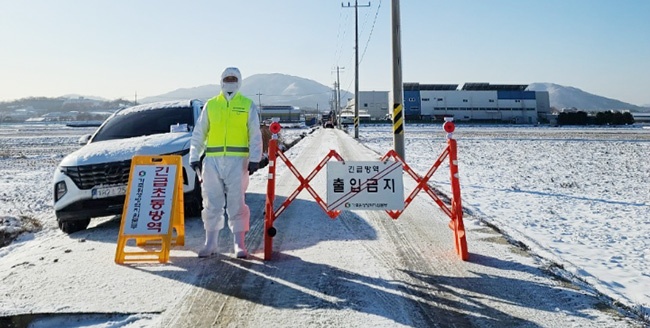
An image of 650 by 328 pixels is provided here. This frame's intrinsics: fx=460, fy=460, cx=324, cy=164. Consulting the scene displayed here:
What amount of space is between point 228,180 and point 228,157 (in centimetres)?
25

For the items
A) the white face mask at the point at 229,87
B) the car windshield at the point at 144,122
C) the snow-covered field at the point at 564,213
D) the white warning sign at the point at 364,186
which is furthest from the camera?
the car windshield at the point at 144,122

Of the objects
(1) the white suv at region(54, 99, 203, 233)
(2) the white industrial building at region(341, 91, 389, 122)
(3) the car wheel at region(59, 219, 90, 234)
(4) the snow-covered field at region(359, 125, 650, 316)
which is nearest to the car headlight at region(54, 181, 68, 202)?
(1) the white suv at region(54, 99, 203, 233)

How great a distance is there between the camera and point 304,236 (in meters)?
6.01

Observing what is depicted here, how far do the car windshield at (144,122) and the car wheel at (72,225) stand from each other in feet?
5.14

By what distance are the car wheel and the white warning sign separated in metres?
3.71

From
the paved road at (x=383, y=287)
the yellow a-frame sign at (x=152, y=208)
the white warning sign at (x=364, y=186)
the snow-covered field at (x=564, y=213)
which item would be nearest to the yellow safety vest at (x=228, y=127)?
the yellow a-frame sign at (x=152, y=208)

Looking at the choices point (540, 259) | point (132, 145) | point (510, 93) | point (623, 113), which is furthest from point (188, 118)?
point (510, 93)

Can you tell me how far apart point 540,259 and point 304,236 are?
2.80m

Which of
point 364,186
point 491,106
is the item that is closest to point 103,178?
point 364,186

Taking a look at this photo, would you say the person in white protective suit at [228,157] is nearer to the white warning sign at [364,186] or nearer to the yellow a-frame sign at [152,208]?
the yellow a-frame sign at [152,208]

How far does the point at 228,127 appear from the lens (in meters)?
5.13

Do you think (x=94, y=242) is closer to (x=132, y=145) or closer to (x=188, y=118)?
(x=132, y=145)

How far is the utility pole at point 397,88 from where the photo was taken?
1385 cm

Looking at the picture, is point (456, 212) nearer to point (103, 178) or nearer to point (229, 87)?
point (229, 87)
